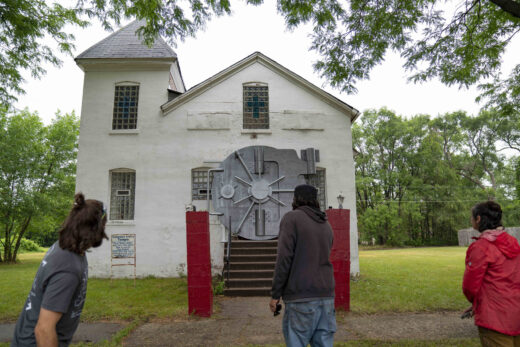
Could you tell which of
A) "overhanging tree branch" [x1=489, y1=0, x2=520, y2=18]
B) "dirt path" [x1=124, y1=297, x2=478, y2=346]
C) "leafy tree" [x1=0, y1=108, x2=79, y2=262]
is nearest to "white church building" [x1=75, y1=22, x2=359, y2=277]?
"dirt path" [x1=124, y1=297, x2=478, y2=346]

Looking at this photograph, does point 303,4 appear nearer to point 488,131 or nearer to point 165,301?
point 165,301

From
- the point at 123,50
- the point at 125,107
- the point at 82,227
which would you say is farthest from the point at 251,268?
the point at 123,50

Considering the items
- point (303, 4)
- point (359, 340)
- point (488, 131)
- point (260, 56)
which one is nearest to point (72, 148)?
point (260, 56)

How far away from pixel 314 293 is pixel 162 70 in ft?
39.9

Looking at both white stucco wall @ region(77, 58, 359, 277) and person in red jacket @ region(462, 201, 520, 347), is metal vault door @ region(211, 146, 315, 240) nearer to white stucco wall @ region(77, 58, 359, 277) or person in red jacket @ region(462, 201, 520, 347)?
white stucco wall @ region(77, 58, 359, 277)

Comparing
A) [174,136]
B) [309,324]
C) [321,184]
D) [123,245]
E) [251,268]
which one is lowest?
[251,268]

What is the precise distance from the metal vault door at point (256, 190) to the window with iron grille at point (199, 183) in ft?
6.09

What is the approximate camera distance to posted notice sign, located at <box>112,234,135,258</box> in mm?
11656

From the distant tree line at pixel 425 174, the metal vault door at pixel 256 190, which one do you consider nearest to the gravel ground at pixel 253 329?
the metal vault door at pixel 256 190

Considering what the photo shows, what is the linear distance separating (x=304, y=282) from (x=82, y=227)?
1.85 meters

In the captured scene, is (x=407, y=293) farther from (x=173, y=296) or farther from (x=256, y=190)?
(x=173, y=296)

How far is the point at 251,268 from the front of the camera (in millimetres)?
9680

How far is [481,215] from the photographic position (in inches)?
121

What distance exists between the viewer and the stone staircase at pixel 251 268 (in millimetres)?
8828
